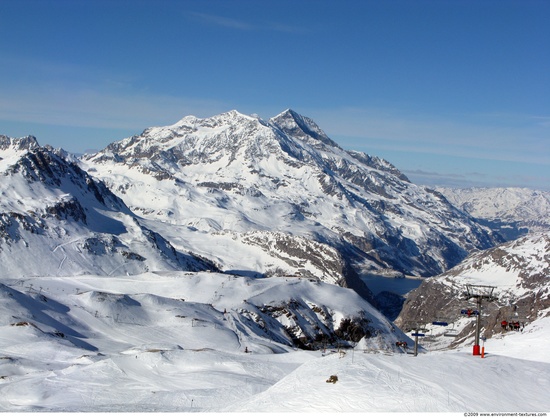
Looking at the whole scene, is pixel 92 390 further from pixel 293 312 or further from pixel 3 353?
pixel 293 312

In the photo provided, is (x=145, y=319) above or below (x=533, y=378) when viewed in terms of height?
below

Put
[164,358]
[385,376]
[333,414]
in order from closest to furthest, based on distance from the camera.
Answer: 1. [333,414]
2. [385,376]
3. [164,358]

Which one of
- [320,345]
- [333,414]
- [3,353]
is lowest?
[320,345]

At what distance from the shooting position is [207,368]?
62.1 m

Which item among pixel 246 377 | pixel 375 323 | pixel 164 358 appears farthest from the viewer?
pixel 375 323

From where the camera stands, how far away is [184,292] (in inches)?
6137

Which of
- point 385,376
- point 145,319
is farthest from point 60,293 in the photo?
point 385,376

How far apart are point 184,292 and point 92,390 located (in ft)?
349

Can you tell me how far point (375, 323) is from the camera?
154 m

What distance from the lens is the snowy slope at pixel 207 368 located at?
111 ft

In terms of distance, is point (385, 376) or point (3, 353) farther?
point (3, 353)

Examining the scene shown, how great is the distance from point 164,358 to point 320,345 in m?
75.8

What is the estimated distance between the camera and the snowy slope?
111ft

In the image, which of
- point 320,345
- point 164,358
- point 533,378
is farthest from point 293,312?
point 533,378
